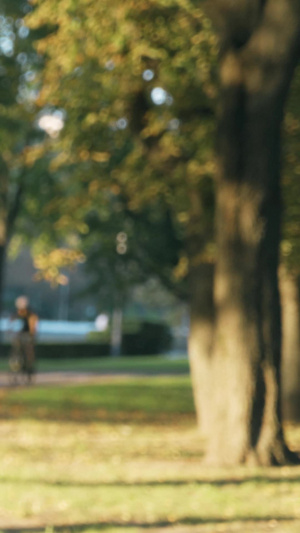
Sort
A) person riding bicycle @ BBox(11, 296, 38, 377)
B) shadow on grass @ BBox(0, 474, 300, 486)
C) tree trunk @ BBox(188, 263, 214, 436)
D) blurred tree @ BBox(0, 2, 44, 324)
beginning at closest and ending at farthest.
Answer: shadow on grass @ BBox(0, 474, 300, 486) < tree trunk @ BBox(188, 263, 214, 436) < blurred tree @ BBox(0, 2, 44, 324) < person riding bicycle @ BBox(11, 296, 38, 377)

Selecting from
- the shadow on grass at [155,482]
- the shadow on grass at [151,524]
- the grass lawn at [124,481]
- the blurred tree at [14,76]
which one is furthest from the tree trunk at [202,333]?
the shadow on grass at [151,524]

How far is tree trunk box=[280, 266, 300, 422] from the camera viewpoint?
19.0 meters

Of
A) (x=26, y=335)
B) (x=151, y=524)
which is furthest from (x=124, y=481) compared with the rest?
(x=26, y=335)

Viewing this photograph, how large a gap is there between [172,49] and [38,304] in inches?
2918

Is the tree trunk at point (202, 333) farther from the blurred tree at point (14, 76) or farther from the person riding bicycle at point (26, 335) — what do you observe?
the person riding bicycle at point (26, 335)

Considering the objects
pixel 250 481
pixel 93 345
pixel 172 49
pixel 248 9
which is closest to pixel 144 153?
pixel 172 49

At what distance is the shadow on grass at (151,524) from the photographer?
8352mm

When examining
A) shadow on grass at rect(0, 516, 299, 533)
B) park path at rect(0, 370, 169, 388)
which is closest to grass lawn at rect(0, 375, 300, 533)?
shadow on grass at rect(0, 516, 299, 533)

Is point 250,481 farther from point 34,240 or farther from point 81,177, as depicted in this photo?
point 34,240

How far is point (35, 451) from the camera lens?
46.6 feet

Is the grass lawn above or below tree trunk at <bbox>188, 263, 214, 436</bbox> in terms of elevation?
below

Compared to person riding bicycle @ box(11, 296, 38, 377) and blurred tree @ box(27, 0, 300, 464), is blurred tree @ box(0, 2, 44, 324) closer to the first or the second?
blurred tree @ box(27, 0, 300, 464)

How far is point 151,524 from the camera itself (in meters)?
8.73

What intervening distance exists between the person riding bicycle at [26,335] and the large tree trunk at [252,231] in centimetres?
1368
